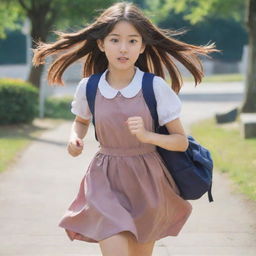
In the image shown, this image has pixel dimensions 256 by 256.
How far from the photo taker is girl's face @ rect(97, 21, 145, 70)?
11.6ft

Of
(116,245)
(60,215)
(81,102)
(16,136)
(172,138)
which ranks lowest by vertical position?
(16,136)

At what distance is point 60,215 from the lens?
20.1ft

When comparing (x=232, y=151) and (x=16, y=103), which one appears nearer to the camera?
(x=232, y=151)

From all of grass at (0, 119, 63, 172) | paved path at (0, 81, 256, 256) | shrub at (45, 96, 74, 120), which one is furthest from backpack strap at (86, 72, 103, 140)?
shrub at (45, 96, 74, 120)

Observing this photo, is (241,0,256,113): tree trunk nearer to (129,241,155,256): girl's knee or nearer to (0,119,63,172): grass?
(0,119,63,172): grass

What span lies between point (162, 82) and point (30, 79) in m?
16.3

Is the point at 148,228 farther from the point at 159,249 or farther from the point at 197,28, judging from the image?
the point at 197,28

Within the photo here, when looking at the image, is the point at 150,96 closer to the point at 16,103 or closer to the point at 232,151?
the point at 232,151

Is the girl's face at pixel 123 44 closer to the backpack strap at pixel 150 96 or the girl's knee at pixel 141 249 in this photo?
the backpack strap at pixel 150 96

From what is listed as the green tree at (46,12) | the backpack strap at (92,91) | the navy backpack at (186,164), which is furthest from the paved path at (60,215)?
the green tree at (46,12)

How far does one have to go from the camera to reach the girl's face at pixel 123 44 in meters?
3.53

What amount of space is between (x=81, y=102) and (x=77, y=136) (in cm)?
18

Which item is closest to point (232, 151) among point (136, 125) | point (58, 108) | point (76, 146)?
point (76, 146)

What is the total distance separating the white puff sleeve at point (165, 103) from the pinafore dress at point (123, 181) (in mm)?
67
